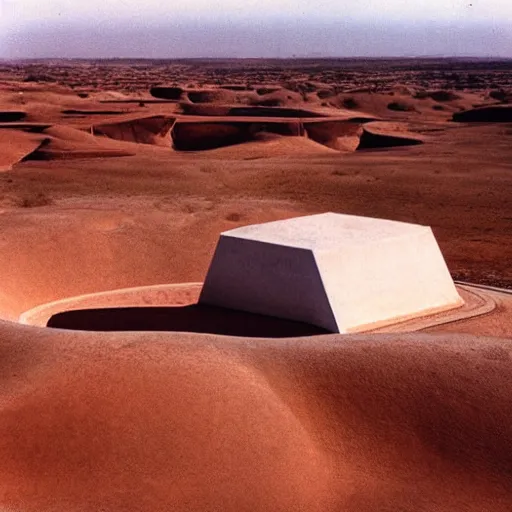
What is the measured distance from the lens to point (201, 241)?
2517cm

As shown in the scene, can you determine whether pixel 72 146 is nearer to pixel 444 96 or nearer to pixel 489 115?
pixel 489 115

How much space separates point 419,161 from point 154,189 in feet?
42.0

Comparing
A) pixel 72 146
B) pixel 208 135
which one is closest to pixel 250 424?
pixel 72 146

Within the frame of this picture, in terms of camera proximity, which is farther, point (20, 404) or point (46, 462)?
point (20, 404)

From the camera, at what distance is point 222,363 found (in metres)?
11.9

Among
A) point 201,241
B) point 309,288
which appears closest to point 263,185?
point 201,241

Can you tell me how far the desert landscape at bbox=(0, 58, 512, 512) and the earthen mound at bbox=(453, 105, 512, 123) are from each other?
27.1m

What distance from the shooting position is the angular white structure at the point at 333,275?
16859 mm

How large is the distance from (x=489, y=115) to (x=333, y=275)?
171 feet

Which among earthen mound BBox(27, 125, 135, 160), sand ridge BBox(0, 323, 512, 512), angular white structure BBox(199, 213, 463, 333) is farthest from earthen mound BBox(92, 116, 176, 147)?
sand ridge BBox(0, 323, 512, 512)

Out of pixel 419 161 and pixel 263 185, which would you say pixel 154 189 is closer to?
pixel 263 185

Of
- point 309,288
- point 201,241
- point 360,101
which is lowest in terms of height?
point 360,101

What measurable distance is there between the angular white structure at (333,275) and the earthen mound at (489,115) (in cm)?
4809

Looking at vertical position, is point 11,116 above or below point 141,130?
below
